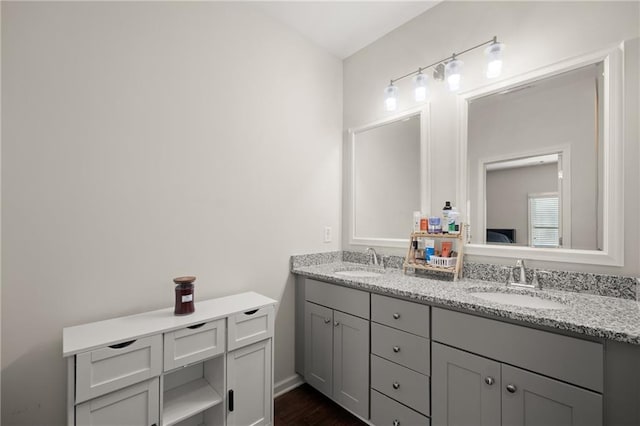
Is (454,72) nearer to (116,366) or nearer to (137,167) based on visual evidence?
(137,167)

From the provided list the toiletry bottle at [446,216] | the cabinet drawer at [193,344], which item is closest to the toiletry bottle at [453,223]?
the toiletry bottle at [446,216]

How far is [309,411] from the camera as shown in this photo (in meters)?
1.74

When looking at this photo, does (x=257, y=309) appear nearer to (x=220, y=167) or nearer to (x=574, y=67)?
(x=220, y=167)

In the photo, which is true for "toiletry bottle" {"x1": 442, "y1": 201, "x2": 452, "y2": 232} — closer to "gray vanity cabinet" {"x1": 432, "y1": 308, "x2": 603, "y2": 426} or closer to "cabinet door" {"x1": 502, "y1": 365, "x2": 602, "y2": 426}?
"gray vanity cabinet" {"x1": 432, "y1": 308, "x2": 603, "y2": 426}

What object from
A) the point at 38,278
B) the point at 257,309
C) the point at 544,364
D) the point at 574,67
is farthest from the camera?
the point at 257,309

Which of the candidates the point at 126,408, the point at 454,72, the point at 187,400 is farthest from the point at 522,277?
the point at 126,408

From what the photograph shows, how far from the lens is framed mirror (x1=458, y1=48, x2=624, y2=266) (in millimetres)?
1246

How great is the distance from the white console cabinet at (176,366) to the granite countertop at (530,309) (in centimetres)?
61

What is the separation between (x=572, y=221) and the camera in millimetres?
1354

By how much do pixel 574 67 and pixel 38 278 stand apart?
2.61 m

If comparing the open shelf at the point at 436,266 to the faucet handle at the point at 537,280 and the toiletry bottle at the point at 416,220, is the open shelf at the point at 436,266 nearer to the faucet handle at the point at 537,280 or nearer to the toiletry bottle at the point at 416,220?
the toiletry bottle at the point at 416,220

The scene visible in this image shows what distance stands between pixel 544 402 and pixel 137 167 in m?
1.99

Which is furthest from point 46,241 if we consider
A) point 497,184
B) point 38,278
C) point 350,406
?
point 497,184

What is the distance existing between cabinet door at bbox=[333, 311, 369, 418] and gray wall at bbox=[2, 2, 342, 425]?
45 centimetres
